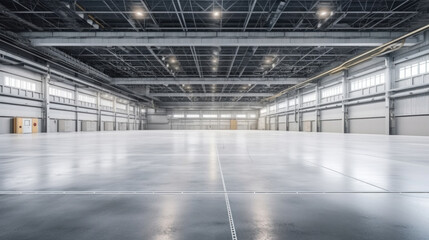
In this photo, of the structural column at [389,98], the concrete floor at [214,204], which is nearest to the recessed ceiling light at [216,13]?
the concrete floor at [214,204]

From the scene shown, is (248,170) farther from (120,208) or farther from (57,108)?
(57,108)

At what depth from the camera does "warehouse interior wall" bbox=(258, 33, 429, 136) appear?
22.0m

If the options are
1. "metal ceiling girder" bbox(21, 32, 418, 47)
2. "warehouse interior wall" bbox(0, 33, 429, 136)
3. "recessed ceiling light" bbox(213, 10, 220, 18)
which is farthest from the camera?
"warehouse interior wall" bbox(0, 33, 429, 136)

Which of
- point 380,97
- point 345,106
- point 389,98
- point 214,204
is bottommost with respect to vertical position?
point 214,204

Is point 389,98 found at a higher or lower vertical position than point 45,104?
lower

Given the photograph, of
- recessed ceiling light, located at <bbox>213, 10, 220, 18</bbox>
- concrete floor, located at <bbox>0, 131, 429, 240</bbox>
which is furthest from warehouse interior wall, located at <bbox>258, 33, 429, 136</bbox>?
concrete floor, located at <bbox>0, 131, 429, 240</bbox>

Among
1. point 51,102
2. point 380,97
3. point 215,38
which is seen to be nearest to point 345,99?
point 380,97

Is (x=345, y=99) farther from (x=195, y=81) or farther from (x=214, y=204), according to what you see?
(x=214, y=204)

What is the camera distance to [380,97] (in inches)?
1019

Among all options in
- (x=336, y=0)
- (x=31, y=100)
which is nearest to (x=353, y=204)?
(x=336, y=0)

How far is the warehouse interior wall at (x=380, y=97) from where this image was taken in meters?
22.0

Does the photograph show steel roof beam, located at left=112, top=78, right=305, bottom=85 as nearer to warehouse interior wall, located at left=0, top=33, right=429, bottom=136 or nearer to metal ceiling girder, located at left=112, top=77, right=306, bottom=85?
metal ceiling girder, located at left=112, top=77, right=306, bottom=85

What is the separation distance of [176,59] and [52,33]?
42.6 feet

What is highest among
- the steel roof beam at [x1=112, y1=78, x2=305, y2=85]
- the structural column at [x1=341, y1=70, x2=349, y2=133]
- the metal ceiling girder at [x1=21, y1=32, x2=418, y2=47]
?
the metal ceiling girder at [x1=21, y1=32, x2=418, y2=47]
